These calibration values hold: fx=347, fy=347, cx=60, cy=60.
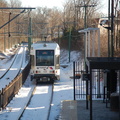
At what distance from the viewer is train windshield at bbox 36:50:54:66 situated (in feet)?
84.8

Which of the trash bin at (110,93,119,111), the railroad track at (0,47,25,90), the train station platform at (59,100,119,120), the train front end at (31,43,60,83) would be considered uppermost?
the train front end at (31,43,60,83)

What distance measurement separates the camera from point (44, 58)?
2595 cm

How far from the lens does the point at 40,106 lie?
17953mm

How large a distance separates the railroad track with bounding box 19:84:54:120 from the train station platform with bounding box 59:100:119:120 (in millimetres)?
841

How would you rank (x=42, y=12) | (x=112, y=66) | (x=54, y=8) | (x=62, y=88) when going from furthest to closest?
(x=42, y=12) < (x=54, y=8) < (x=62, y=88) < (x=112, y=66)

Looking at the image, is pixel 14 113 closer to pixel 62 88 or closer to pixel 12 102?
pixel 12 102

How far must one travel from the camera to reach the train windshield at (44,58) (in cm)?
2586

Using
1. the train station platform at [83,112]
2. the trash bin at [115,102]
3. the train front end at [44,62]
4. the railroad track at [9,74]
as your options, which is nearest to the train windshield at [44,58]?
the train front end at [44,62]

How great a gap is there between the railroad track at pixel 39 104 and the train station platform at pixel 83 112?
0.84 meters

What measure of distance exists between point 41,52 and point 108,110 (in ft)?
36.8

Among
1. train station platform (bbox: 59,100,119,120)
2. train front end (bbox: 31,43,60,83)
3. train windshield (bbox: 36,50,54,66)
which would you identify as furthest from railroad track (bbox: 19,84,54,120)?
train windshield (bbox: 36,50,54,66)

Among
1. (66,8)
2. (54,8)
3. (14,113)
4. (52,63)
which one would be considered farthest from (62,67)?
(54,8)

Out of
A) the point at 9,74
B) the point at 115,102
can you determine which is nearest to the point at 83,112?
the point at 115,102

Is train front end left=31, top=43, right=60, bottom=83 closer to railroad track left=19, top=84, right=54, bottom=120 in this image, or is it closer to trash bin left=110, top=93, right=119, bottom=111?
railroad track left=19, top=84, right=54, bottom=120
